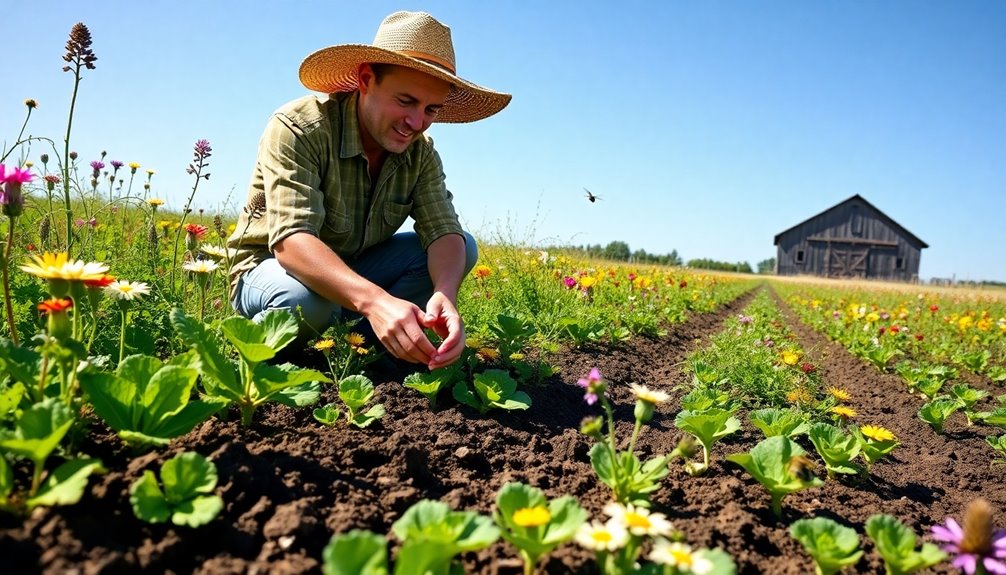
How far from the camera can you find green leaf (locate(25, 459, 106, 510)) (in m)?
1.11

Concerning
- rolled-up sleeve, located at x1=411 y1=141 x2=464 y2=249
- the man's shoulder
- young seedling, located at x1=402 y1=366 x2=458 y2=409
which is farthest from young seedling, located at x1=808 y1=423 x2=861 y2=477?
the man's shoulder

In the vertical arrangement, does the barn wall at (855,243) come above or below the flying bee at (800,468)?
above

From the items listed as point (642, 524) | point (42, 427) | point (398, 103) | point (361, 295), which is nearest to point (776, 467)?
point (642, 524)

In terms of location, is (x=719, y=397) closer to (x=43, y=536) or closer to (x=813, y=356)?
(x=43, y=536)

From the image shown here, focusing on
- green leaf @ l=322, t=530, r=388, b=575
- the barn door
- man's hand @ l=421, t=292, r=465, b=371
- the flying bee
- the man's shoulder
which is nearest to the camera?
green leaf @ l=322, t=530, r=388, b=575

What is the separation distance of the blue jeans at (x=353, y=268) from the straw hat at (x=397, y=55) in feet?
2.77

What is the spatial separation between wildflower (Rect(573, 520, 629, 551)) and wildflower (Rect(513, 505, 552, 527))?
0.21 feet

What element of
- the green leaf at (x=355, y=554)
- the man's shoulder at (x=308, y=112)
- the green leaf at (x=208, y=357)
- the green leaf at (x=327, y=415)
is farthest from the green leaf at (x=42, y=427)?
the man's shoulder at (x=308, y=112)

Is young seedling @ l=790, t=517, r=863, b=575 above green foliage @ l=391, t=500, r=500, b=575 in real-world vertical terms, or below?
below

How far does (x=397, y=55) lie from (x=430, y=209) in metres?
0.87

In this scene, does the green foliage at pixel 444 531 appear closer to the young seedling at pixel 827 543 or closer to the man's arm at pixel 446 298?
the young seedling at pixel 827 543

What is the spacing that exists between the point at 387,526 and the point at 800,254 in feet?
126

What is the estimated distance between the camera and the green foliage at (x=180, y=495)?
3.95ft

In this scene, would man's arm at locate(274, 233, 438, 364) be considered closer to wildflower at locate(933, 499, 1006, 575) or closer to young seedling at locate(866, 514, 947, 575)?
young seedling at locate(866, 514, 947, 575)
